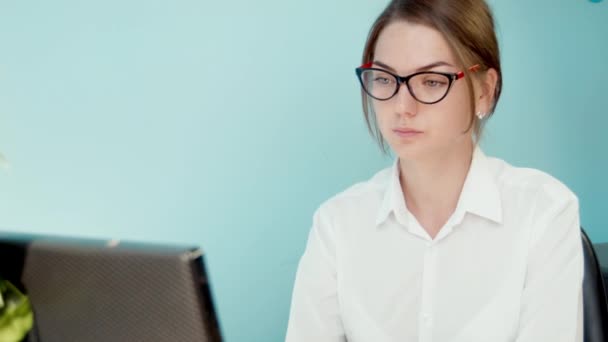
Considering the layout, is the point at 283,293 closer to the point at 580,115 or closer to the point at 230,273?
the point at 230,273

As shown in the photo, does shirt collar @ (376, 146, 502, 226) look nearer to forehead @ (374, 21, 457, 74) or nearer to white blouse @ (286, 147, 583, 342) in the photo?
white blouse @ (286, 147, 583, 342)

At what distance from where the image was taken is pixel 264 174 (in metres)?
1.41

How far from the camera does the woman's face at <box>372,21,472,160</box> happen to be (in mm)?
1061

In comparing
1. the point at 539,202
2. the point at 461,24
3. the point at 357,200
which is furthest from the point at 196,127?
the point at 539,202

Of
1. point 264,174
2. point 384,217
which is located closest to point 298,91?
point 264,174

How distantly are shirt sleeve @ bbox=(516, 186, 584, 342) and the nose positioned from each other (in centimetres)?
30

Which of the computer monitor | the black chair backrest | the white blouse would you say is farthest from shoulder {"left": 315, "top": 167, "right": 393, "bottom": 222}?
the computer monitor

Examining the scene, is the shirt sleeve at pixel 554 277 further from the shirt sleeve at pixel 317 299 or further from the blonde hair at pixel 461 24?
the shirt sleeve at pixel 317 299

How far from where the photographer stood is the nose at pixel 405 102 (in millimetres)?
1063

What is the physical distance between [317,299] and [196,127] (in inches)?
17.9

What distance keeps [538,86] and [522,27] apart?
0.59 ft

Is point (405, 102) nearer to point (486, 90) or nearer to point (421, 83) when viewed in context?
point (421, 83)

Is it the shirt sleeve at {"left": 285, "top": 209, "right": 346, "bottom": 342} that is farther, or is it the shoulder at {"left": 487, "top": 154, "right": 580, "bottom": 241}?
the shirt sleeve at {"left": 285, "top": 209, "right": 346, "bottom": 342}

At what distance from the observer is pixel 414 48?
1067mm
